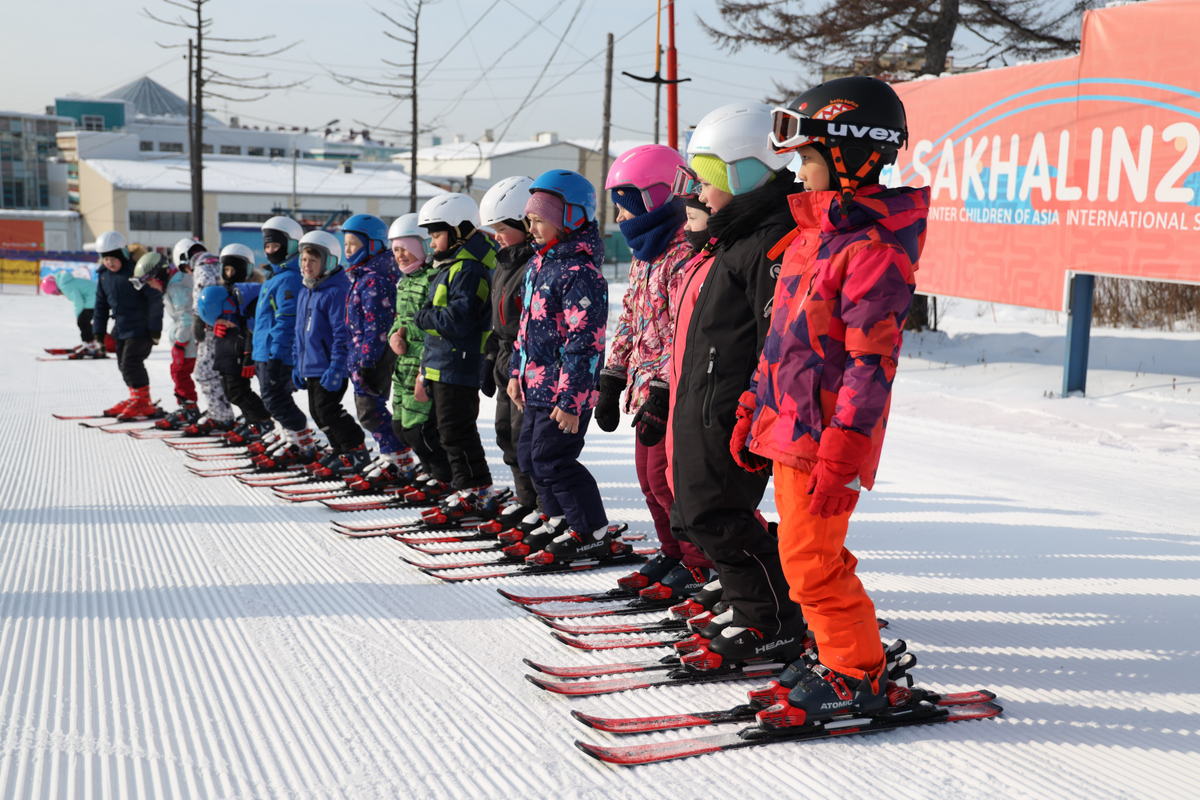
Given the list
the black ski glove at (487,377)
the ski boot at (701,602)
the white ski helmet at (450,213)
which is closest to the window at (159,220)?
the white ski helmet at (450,213)

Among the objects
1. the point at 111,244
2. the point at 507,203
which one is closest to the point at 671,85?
the point at 111,244

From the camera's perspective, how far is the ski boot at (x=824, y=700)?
2719 millimetres

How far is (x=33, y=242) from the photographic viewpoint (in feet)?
160

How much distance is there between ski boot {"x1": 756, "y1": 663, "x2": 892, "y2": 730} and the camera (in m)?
2.72

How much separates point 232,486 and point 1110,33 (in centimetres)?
974

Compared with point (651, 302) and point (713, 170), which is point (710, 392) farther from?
point (651, 302)

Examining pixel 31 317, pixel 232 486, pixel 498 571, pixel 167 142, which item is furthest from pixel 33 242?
pixel 498 571

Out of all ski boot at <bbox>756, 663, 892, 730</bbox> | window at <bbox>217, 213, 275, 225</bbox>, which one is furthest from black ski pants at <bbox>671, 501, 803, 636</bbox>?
window at <bbox>217, 213, 275, 225</bbox>

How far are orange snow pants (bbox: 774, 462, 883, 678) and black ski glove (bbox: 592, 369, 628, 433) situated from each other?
1.37m

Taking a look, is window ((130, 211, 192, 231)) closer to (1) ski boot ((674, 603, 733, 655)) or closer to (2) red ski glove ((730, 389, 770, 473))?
(1) ski boot ((674, 603, 733, 655))

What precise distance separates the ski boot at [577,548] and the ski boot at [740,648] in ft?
4.56

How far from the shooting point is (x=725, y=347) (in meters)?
3.05

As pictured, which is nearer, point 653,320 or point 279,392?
point 653,320

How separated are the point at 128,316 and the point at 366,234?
4427 mm
